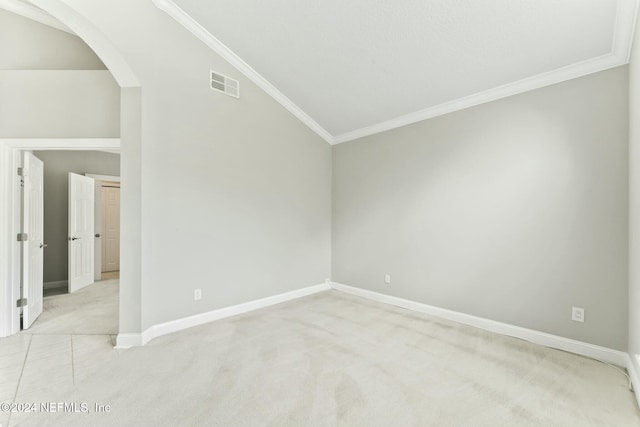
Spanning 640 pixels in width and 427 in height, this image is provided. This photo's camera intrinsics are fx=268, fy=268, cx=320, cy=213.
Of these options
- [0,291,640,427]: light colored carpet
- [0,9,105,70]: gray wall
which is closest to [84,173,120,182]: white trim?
[0,9,105,70]: gray wall

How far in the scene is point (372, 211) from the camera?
4.20 m

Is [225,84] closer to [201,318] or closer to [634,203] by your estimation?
[201,318]

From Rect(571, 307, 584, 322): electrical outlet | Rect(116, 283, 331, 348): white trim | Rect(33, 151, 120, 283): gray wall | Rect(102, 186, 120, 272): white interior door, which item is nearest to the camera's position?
Rect(571, 307, 584, 322): electrical outlet

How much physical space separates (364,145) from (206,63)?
2.48m

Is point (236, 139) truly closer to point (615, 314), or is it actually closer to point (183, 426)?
point (183, 426)

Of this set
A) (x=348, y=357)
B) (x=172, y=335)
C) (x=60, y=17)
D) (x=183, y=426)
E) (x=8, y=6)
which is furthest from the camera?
(x=8, y=6)

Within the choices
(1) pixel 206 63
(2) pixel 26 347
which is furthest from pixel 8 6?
(2) pixel 26 347

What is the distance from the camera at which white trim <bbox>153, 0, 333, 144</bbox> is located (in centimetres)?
296

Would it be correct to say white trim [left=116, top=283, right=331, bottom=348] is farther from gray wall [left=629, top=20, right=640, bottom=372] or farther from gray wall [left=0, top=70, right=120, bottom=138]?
gray wall [left=629, top=20, right=640, bottom=372]

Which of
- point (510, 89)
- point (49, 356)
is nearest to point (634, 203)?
point (510, 89)

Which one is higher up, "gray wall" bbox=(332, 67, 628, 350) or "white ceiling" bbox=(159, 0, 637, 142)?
"white ceiling" bbox=(159, 0, 637, 142)

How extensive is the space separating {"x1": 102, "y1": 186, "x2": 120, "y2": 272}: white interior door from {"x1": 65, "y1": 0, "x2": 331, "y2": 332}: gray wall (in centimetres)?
499

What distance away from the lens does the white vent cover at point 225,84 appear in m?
3.34

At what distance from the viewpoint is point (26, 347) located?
101 inches
